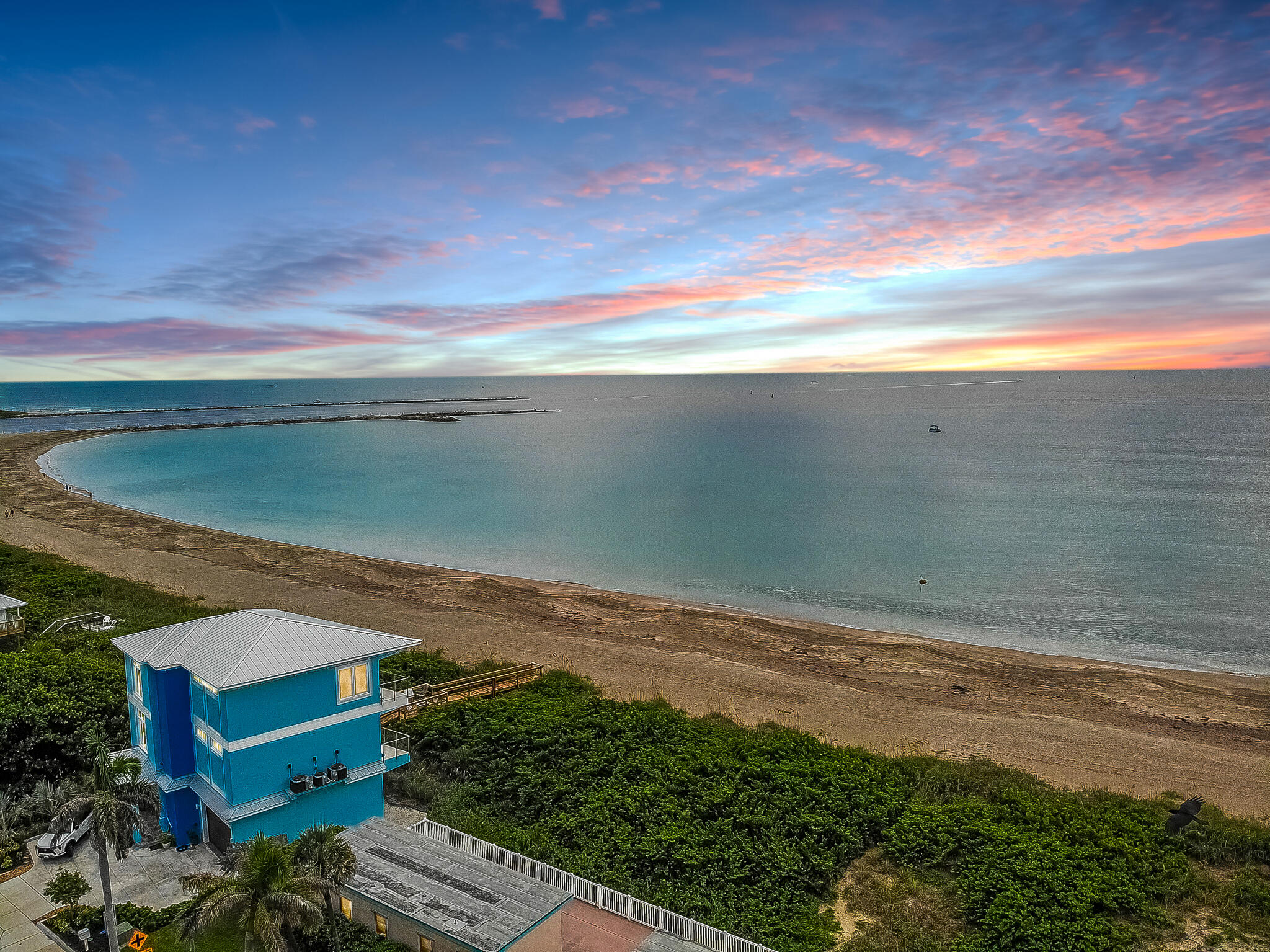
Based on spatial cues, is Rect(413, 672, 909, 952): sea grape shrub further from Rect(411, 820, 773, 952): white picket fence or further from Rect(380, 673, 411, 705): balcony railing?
Rect(380, 673, 411, 705): balcony railing

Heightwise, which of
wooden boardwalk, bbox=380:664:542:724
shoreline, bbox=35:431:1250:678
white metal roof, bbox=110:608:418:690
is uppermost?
white metal roof, bbox=110:608:418:690

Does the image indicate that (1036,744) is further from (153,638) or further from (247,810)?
(153,638)

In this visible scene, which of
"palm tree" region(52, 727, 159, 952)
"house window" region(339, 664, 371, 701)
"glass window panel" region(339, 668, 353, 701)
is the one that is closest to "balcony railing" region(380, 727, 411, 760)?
"house window" region(339, 664, 371, 701)

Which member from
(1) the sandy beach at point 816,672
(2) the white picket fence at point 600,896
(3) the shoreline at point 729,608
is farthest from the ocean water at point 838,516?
(2) the white picket fence at point 600,896

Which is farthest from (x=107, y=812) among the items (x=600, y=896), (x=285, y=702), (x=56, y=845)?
(x=600, y=896)

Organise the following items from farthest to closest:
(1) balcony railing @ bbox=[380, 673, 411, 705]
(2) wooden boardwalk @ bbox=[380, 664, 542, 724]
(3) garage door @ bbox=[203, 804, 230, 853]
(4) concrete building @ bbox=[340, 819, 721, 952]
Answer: (2) wooden boardwalk @ bbox=[380, 664, 542, 724] < (1) balcony railing @ bbox=[380, 673, 411, 705] < (3) garage door @ bbox=[203, 804, 230, 853] < (4) concrete building @ bbox=[340, 819, 721, 952]

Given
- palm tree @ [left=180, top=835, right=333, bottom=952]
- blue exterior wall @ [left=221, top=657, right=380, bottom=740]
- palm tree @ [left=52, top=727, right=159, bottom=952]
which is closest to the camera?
palm tree @ [left=180, top=835, right=333, bottom=952]

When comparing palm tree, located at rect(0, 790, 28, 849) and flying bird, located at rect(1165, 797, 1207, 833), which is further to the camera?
palm tree, located at rect(0, 790, 28, 849)
